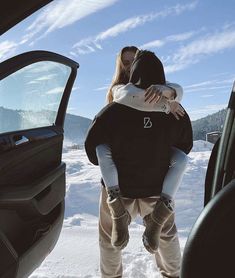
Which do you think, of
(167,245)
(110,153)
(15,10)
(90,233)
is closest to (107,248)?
(167,245)

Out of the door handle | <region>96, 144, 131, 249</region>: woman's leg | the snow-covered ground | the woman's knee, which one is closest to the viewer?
the door handle

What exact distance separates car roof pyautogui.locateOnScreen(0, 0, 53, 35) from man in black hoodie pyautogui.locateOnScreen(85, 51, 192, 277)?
56.3 inches

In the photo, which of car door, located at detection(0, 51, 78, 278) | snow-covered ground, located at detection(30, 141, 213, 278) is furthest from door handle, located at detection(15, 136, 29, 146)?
snow-covered ground, located at detection(30, 141, 213, 278)

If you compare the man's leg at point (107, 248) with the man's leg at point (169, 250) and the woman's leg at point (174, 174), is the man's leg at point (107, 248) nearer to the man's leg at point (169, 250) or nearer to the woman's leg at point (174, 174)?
the man's leg at point (169, 250)

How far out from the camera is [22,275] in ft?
6.83

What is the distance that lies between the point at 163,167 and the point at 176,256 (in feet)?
2.19

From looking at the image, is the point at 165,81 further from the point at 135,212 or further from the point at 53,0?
the point at 53,0

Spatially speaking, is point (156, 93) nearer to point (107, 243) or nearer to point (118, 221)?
point (118, 221)

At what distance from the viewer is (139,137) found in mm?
2721

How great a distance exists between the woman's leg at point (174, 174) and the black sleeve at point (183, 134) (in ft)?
0.16

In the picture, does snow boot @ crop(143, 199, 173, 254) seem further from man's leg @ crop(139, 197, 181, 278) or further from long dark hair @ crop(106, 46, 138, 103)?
long dark hair @ crop(106, 46, 138, 103)

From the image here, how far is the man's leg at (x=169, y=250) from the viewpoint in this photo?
2.94 meters

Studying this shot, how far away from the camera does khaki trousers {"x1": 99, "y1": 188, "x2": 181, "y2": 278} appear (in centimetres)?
288

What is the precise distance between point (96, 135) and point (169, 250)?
980 millimetres
